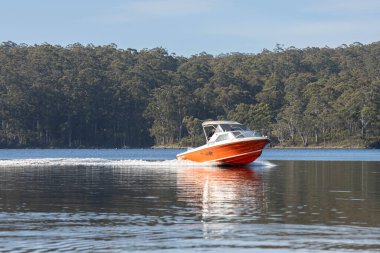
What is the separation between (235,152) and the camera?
63719mm

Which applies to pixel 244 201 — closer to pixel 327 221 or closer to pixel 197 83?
pixel 327 221

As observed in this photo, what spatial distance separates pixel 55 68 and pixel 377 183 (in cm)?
14794

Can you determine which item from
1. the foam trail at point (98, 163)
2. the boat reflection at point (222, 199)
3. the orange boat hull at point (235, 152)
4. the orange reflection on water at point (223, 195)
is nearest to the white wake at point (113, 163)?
the foam trail at point (98, 163)

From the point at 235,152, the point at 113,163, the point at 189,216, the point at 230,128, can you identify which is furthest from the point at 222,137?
the point at 189,216

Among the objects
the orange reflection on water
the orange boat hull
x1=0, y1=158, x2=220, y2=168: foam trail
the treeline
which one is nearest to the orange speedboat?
the orange boat hull

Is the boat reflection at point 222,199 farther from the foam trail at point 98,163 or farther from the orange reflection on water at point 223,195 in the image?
the foam trail at point 98,163

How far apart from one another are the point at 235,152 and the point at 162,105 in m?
108

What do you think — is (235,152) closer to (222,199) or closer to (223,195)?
(223,195)

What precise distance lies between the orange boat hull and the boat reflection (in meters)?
13.9

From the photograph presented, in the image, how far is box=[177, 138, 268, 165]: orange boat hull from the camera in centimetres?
6319

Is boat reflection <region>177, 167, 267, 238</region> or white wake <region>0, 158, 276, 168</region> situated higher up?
white wake <region>0, 158, 276, 168</region>

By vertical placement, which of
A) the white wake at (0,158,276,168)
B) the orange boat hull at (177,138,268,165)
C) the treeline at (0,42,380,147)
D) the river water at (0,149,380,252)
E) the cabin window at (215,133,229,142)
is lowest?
the river water at (0,149,380,252)

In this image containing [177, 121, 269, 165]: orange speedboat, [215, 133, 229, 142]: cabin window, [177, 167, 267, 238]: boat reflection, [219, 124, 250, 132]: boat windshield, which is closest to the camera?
[177, 167, 267, 238]: boat reflection

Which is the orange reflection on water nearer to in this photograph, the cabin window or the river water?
the river water
